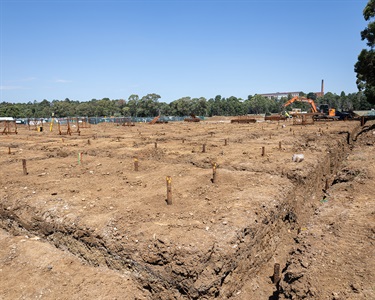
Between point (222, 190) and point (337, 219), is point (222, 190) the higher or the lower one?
the higher one

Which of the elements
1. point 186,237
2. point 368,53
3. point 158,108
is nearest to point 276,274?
point 186,237

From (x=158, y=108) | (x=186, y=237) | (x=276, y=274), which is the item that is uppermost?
(x=158, y=108)

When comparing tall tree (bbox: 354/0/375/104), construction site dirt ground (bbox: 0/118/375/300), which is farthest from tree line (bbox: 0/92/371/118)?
construction site dirt ground (bbox: 0/118/375/300)

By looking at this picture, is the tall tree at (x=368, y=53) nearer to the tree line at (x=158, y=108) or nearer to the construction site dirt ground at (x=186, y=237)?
the construction site dirt ground at (x=186, y=237)

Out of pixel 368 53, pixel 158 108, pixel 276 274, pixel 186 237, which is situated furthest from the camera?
pixel 158 108

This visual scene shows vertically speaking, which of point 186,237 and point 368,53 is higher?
point 368,53

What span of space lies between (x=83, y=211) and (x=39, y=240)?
1.12 metres

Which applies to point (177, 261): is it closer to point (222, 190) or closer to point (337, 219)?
point (222, 190)

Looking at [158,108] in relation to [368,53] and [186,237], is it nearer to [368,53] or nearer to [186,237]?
[368,53]

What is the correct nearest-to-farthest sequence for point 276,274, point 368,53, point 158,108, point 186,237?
point 186,237 < point 276,274 < point 368,53 < point 158,108

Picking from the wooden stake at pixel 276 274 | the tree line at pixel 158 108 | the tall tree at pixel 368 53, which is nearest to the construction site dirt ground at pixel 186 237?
the wooden stake at pixel 276 274

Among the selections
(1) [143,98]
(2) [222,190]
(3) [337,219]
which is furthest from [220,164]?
(1) [143,98]

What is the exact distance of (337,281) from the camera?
4.36 metres

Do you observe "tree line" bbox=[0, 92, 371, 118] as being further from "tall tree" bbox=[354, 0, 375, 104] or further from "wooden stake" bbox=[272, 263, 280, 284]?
"wooden stake" bbox=[272, 263, 280, 284]
